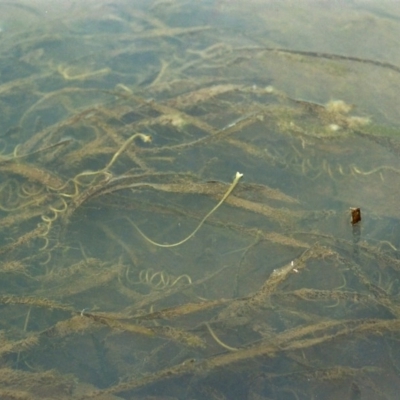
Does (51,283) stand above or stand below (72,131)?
below

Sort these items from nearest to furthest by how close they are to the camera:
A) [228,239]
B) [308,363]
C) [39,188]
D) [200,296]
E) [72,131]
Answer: [308,363] → [200,296] → [228,239] → [39,188] → [72,131]

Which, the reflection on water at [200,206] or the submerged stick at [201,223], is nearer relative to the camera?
the reflection on water at [200,206]

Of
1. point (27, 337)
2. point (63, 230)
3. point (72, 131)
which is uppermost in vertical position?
point (72, 131)

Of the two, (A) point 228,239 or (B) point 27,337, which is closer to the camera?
(B) point 27,337

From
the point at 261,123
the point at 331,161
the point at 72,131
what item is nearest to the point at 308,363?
the point at 331,161

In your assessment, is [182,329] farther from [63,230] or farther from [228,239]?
[63,230]

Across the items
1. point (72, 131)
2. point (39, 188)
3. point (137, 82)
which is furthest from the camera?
point (137, 82)

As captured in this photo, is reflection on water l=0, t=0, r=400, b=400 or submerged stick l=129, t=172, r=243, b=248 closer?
reflection on water l=0, t=0, r=400, b=400
